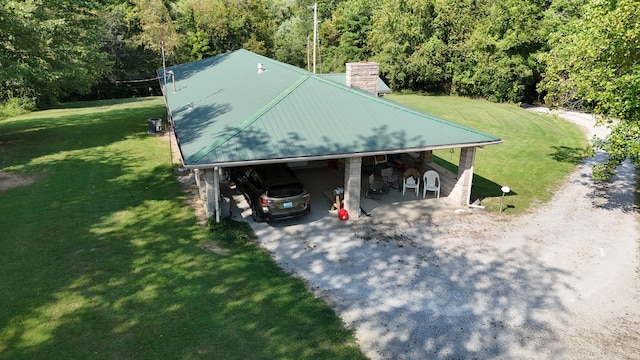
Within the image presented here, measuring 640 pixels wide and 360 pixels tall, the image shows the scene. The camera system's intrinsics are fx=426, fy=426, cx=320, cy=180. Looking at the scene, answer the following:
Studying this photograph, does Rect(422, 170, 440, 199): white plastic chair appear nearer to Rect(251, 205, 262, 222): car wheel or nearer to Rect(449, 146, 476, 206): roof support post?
Rect(449, 146, 476, 206): roof support post

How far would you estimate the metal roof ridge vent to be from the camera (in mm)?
19266

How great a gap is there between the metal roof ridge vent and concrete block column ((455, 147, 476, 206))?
240 inches

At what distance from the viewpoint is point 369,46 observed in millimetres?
58000

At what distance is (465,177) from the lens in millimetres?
15594

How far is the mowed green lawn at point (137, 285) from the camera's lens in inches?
325

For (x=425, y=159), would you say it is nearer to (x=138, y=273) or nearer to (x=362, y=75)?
(x=362, y=75)

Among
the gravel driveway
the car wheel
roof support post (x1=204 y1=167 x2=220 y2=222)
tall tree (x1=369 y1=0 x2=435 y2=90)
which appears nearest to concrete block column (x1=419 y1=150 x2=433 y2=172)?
the gravel driveway

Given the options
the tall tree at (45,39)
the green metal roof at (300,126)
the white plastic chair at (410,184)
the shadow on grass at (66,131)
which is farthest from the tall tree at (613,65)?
the shadow on grass at (66,131)

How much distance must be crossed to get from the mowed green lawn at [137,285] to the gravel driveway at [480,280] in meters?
1.11

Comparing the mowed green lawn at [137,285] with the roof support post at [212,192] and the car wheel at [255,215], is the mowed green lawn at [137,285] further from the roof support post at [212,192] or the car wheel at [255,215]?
the car wheel at [255,215]

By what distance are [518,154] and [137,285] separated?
2187 centimetres

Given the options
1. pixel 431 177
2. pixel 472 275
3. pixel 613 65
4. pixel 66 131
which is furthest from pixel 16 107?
pixel 613 65

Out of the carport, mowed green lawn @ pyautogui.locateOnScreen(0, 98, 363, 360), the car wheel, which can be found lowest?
mowed green lawn @ pyautogui.locateOnScreen(0, 98, 363, 360)

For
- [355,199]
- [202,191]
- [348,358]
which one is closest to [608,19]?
[355,199]
